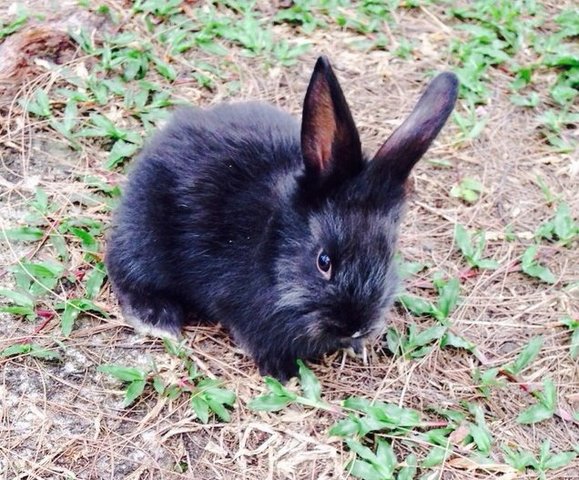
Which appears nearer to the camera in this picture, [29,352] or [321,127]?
[321,127]

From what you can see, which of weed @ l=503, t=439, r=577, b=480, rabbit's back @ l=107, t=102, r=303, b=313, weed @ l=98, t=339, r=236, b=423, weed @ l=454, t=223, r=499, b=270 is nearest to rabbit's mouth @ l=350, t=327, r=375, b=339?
rabbit's back @ l=107, t=102, r=303, b=313

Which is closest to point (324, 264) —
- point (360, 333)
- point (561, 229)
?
point (360, 333)

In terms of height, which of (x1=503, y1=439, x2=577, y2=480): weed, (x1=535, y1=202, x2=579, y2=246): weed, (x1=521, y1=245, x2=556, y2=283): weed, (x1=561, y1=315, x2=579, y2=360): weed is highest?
(x1=535, y1=202, x2=579, y2=246): weed

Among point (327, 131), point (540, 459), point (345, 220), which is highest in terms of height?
point (327, 131)

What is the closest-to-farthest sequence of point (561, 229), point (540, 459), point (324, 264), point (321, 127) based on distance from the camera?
point (321, 127) < point (324, 264) < point (540, 459) < point (561, 229)

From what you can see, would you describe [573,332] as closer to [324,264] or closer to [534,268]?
[534,268]

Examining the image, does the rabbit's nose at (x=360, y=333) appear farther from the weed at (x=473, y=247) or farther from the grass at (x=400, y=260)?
the weed at (x=473, y=247)

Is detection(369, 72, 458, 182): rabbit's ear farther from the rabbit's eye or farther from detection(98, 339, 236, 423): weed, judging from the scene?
detection(98, 339, 236, 423): weed
